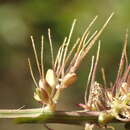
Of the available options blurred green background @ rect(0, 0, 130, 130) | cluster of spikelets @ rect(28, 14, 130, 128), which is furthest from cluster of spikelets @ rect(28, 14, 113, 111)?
blurred green background @ rect(0, 0, 130, 130)

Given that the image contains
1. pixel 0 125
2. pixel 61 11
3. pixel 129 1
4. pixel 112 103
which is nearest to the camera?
pixel 112 103

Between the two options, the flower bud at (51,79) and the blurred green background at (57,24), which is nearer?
the flower bud at (51,79)

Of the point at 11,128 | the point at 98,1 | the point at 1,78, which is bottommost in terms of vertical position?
the point at 11,128

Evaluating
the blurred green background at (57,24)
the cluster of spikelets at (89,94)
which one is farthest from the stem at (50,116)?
the blurred green background at (57,24)

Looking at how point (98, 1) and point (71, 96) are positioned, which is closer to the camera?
point (98, 1)

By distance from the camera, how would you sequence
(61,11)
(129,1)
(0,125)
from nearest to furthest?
1. (129,1)
2. (61,11)
3. (0,125)

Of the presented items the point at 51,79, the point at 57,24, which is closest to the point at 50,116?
the point at 51,79

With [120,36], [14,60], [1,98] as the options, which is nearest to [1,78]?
[1,98]

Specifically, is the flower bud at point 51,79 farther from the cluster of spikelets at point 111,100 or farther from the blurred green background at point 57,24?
the blurred green background at point 57,24

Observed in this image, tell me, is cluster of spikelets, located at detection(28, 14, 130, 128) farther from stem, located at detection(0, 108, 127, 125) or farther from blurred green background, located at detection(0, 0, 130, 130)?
blurred green background, located at detection(0, 0, 130, 130)

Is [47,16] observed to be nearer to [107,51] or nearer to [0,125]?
[107,51]

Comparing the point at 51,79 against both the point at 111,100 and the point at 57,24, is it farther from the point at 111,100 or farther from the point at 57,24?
the point at 57,24
